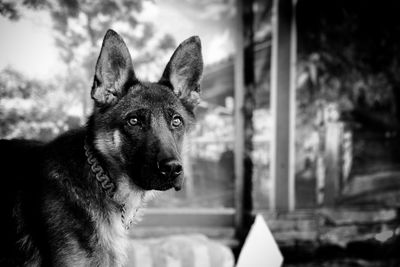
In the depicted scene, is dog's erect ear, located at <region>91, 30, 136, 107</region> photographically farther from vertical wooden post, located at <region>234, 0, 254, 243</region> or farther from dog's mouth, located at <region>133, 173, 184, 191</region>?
vertical wooden post, located at <region>234, 0, 254, 243</region>

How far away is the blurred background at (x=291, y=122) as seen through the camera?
3.69 meters

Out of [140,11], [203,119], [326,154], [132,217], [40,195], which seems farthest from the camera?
[326,154]

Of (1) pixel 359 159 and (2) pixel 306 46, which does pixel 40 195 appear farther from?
(1) pixel 359 159

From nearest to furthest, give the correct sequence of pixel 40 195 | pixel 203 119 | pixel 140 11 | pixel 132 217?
pixel 40 195, pixel 132 217, pixel 140 11, pixel 203 119

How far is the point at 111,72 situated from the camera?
2410 mm

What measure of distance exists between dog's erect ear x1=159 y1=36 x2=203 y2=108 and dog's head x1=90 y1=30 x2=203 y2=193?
1 centimetres

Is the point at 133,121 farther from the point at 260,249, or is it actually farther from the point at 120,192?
the point at 260,249

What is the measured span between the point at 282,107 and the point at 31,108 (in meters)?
2.63

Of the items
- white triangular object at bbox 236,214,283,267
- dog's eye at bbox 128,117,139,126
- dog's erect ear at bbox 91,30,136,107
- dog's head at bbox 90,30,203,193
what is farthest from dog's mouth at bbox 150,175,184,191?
white triangular object at bbox 236,214,283,267

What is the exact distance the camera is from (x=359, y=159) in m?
4.37

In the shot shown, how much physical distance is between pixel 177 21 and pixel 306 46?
165 cm

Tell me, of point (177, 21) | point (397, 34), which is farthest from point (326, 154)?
point (177, 21)

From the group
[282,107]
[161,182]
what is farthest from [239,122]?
[161,182]

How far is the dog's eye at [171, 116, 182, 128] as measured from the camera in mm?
2494
